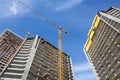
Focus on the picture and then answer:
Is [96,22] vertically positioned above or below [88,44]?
above

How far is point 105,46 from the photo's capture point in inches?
1357

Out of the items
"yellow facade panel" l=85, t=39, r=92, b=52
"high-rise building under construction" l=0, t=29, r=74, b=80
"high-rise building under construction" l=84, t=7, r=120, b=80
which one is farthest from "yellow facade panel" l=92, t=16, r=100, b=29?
"high-rise building under construction" l=0, t=29, r=74, b=80

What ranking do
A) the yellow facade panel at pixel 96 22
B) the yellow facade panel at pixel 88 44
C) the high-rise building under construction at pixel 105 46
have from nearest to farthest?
the high-rise building under construction at pixel 105 46, the yellow facade panel at pixel 96 22, the yellow facade panel at pixel 88 44

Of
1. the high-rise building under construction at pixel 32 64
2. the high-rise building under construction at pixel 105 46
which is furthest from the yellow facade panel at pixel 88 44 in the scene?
the high-rise building under construction at pixel 32 64

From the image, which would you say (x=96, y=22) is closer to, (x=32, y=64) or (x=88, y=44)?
(x=88, y=44)

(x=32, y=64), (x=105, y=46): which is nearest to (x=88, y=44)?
(x=105, y=46)

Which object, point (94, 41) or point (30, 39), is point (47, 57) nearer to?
point (30, 39)

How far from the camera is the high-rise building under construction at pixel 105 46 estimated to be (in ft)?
98.2

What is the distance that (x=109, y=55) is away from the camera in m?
32.0

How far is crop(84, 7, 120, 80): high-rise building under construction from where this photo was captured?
29922 mm

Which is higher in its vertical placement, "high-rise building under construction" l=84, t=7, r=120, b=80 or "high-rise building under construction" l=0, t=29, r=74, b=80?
"high-rise building under construction" l=84, t=7, r=120, b=80

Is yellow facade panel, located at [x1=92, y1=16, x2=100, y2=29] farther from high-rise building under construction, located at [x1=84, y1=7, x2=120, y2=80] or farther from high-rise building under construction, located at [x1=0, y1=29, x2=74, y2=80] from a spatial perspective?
high-rise building under construction, located at [x1=0, y1=29, x2=74, y2=80]

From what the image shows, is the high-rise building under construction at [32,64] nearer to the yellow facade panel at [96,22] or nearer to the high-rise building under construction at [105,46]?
the high-rise building under construction at [105,46]

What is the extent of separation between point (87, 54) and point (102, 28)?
8572mm
